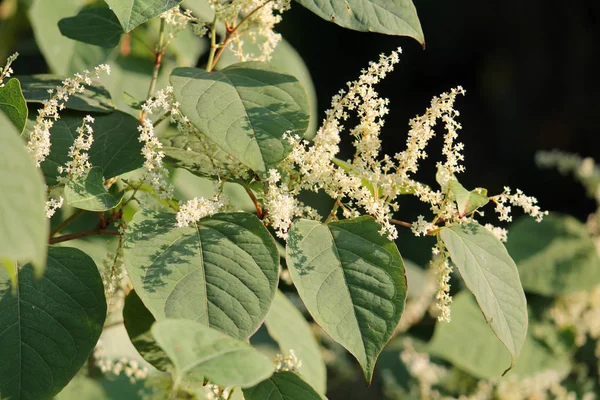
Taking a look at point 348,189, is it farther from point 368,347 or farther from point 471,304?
point 471,304

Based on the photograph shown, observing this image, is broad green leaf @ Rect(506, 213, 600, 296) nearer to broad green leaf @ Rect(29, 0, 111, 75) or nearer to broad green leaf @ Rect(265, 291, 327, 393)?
broad green leaf @ Rect(265, 291, 327, 393)

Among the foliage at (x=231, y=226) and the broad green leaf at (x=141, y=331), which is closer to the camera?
the foliage at (x=231, y=226)

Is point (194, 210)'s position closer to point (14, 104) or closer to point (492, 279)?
point (14, 104)

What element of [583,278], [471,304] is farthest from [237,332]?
[583,278]

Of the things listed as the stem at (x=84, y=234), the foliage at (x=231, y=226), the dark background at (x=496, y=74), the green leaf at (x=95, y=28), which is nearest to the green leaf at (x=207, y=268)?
the foliage at (x=231, y=226)

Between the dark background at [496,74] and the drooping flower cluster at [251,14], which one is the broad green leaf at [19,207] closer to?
the drooping flower cluster at [251,14]

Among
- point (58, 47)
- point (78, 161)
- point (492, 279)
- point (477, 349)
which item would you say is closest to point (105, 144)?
point (78, 161)

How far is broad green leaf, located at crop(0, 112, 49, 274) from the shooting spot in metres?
0.50

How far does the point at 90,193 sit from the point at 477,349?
43.5 inches

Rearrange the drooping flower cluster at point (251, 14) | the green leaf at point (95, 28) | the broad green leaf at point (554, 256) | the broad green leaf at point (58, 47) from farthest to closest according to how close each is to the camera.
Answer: the broad green leaf at point (554, 256) → the broad green leaf at point (58, 47) → the green leaf at point (95, 28) → the drooping flower cluster at point (251, 14)

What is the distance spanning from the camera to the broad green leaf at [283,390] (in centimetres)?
81

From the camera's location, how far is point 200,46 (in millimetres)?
1959

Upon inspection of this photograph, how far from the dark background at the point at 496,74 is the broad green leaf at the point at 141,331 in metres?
3.51

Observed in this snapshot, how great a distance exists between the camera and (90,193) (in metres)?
0.80
